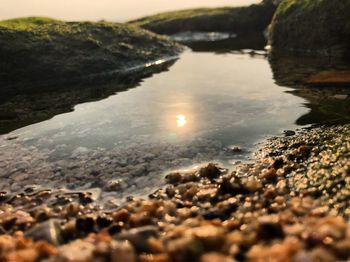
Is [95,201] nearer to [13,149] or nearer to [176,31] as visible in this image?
[13,149]

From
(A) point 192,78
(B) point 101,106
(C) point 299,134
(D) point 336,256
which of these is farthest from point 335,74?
(D) point 336,256

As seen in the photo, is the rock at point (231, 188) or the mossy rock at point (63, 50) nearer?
the rock at point (231, 188)

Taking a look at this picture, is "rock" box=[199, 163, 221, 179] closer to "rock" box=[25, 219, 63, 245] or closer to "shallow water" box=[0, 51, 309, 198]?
"shallow water" box=[0, 51, 309, 198]

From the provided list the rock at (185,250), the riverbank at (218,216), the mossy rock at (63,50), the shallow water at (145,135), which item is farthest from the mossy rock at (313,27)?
the rock at (185,250)

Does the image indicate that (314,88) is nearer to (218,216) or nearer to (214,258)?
(218,216)

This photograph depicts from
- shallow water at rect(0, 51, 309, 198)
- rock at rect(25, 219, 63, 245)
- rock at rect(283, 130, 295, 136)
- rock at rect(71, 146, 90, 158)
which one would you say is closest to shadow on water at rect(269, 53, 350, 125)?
shallow water at rect(0, 51, 309, 198)

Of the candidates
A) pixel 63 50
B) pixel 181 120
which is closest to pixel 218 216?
pixel 181 120

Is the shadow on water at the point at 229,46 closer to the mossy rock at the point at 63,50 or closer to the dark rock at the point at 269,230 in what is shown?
the mossy rock at the point at 63,50
